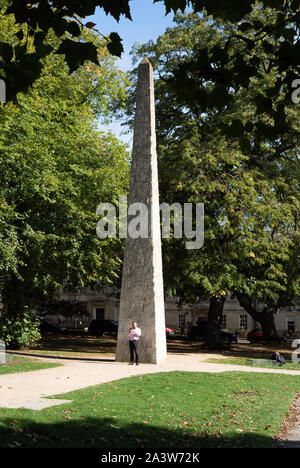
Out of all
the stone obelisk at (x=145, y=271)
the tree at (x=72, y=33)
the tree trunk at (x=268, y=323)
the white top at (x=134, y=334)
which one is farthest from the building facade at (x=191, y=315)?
the tree at (x=72, y=33)

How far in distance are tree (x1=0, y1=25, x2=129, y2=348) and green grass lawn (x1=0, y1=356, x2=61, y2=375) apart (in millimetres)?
3197

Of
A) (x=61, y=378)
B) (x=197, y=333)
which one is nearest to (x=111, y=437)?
(x=61, y=378)

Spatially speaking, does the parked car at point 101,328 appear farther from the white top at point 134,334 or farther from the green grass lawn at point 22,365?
the white top at point 134,334

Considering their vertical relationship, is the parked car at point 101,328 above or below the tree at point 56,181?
below

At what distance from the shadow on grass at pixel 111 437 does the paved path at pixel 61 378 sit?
1.82 metres

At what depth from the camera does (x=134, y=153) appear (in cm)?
2306

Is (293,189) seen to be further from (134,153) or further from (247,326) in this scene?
(247,326)

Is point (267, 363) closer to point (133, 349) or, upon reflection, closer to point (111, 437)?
point (133, 349)

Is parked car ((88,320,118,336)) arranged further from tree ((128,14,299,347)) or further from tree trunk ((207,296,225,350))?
tree ((128,14,299,347))

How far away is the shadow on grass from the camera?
7.00 meters

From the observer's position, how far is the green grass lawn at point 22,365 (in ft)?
54.2

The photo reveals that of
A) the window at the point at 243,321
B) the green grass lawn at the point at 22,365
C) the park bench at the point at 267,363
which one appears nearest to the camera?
the green grass lawn at the point at 22,365

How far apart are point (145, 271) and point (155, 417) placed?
42.3 feet

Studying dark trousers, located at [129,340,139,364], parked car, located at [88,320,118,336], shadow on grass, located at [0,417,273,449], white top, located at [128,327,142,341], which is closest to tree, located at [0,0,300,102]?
shadow on grass, located at [0,417,273,449]
